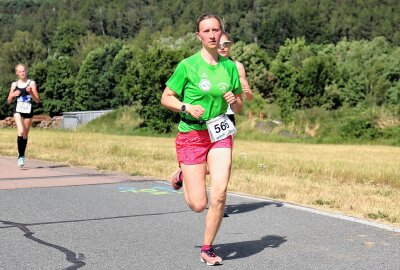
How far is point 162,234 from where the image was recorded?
23.5 ft

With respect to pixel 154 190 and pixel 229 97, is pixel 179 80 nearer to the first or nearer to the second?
pixel 229 97

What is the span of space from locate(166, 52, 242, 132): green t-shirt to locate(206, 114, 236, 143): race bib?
2.6 inches

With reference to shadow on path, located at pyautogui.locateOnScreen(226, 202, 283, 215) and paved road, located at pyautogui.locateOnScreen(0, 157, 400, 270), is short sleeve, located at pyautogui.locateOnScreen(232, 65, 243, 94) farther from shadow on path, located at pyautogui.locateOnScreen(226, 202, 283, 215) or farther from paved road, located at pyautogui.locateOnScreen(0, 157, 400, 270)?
shadow on path, located at pyautogui.locateOnScreen(226, 202, 283, 215)

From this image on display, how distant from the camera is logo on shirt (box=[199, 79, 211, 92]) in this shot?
5859 mm

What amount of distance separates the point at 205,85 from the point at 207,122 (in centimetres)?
31

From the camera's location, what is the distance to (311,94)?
60.8m

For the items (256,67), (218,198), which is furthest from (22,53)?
(218,198)

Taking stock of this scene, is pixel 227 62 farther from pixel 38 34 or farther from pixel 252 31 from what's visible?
pixel 38 34

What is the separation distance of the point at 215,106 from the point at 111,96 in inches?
3291

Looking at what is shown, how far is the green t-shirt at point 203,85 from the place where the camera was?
19.3 feet

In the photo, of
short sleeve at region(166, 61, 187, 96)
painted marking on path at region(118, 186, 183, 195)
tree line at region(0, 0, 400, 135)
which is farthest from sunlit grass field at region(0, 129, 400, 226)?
tree line at region(0, 0, 400, 135)

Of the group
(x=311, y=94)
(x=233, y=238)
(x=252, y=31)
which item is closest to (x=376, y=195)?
(x=233, y=238)

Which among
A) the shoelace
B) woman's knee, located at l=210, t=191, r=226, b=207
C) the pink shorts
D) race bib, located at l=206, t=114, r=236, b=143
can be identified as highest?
race bib, located at l=206, t=114, r=236, b=143

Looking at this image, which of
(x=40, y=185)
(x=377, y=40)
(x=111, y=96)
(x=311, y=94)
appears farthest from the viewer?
(x=377, y=40)
